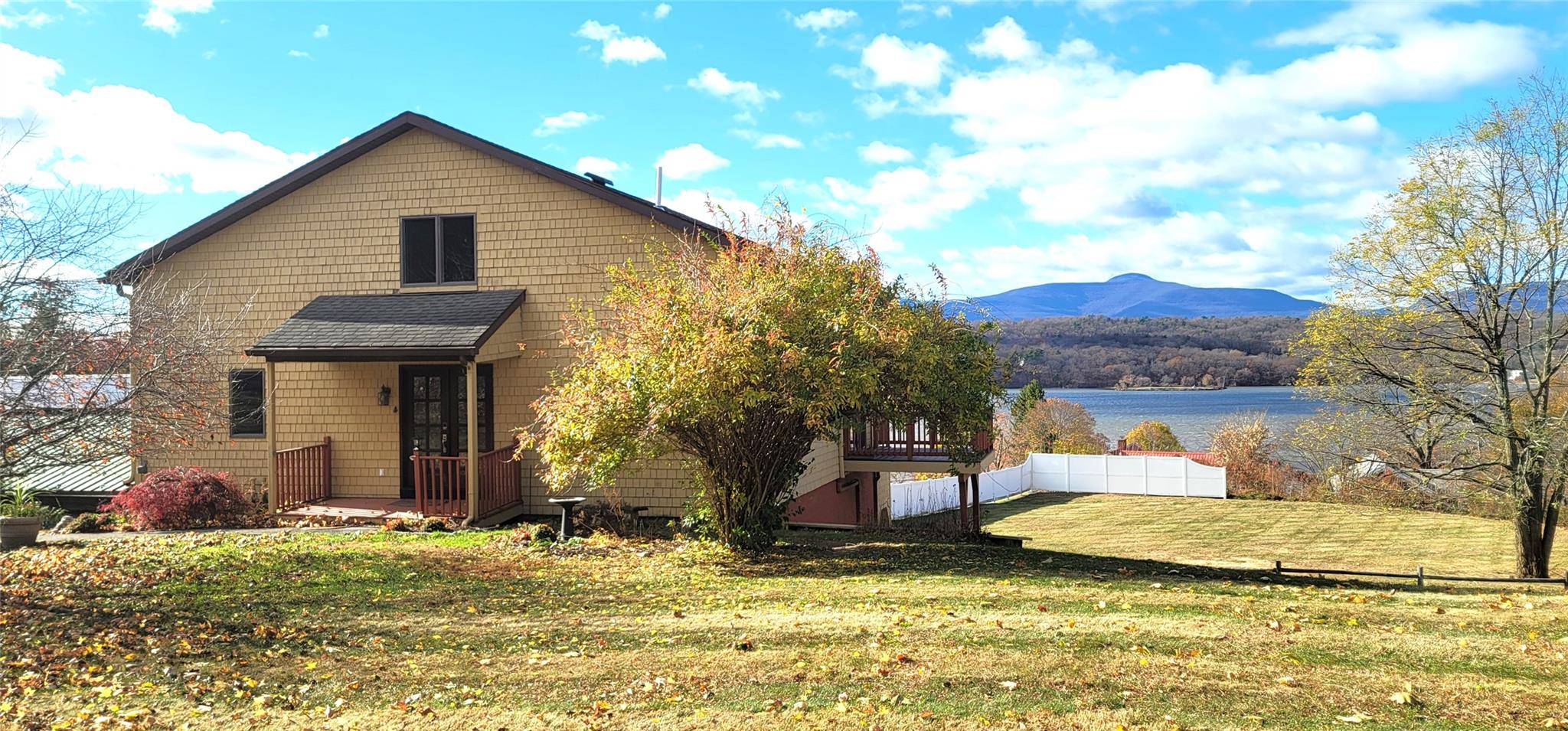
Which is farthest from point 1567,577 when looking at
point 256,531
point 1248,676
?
point 256,531

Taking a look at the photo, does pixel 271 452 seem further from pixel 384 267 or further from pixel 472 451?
pixel 384 267

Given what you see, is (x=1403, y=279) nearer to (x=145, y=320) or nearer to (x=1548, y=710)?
(x=1548, y=710)

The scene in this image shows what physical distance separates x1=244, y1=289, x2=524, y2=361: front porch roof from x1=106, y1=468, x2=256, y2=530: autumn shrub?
209 cm

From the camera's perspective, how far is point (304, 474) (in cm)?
1480

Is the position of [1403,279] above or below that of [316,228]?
below

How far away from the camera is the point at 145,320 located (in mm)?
11312

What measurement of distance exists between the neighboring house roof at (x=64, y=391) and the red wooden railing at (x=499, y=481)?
5.06m

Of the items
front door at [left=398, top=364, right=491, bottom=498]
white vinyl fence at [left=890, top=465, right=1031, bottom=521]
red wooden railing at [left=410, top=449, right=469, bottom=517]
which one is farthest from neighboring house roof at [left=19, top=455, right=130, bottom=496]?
white vinyl fence at [left=890, top=465, right=1031, bottom=521]

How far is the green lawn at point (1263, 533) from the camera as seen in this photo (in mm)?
21531

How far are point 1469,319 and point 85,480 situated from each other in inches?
912

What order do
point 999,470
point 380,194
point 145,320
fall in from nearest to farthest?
point 145,320
point 380,194
point 999,470

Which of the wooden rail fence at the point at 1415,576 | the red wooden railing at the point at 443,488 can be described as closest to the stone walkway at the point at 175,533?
the red wooden railing at the point at 443,488

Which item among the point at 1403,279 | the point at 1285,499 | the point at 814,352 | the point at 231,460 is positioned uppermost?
the point at 1403,279

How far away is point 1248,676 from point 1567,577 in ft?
32.2
